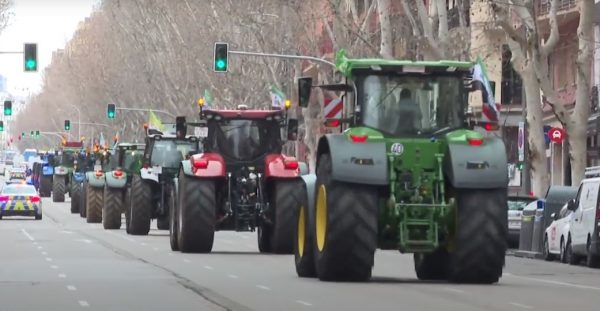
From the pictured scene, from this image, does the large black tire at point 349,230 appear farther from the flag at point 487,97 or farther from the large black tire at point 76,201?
the large black tire at point 76,201

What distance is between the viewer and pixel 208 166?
33.6m

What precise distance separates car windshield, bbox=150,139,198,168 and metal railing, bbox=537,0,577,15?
14447 mm

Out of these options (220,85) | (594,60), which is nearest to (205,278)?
(594,60)

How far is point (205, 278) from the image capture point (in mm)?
25000

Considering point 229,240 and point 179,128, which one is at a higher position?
point 179,128

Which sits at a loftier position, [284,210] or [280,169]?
[280,169]

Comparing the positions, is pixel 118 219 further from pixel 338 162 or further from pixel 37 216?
pixel 338 162

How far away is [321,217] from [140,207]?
1963 centimetres

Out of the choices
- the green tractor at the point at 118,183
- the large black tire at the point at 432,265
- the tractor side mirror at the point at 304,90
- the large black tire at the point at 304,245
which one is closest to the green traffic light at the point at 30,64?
the green tractor at the point at 118,183

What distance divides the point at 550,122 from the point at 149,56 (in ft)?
145

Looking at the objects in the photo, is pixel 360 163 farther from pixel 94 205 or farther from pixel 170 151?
pixel 94 205

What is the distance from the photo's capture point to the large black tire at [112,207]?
50.0 meters

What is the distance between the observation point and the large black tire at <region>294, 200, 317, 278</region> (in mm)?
24828

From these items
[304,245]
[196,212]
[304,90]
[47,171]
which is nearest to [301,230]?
[304,245]
